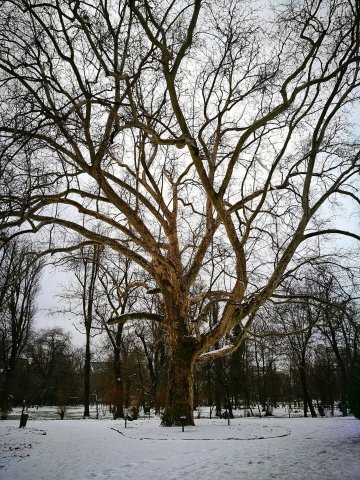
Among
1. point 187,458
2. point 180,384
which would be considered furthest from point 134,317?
point 187,458

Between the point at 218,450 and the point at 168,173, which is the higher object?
the point at 168,173

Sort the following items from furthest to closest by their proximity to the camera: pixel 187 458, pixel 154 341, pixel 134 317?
pixel 154 341
pixel 134 317
pixel 187 458

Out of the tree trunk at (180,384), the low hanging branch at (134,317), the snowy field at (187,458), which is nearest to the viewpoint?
the snowy field at (187,458)

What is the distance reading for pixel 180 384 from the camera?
38.4ft

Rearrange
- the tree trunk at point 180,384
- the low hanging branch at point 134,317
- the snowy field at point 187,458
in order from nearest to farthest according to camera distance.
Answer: the snowy field at point 187,458, the tree trunk at point 180,384, the low hanging branch at point 134,317

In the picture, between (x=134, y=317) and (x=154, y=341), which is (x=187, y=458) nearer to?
(x=134, y=317)

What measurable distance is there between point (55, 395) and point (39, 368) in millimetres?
7135

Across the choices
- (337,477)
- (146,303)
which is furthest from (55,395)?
(337,477)

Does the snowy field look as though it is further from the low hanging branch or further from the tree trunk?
the low hanging branch

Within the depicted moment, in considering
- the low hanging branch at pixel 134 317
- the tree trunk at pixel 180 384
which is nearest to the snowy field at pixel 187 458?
the tree trunk at pixel 180 384

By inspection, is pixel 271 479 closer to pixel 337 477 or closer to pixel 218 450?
pixel 337 477

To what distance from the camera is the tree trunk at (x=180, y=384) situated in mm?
11727

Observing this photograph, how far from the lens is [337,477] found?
16.2 feet

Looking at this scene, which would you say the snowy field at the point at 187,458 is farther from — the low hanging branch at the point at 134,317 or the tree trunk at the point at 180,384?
the low hanging branch at the point at 134,317
